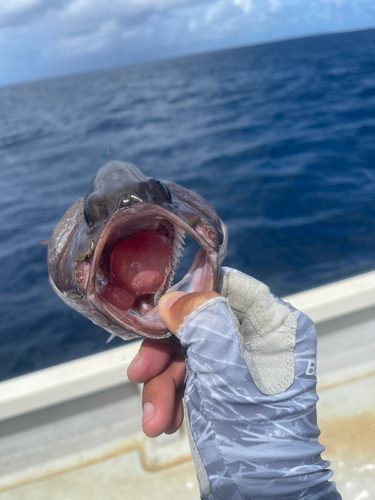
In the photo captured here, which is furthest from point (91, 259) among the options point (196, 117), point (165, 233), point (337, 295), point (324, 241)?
point (196, 117)

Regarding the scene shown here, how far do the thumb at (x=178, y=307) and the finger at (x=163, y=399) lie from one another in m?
0.52

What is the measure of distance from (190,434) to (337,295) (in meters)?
2.23

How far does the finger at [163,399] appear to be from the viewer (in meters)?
1.93

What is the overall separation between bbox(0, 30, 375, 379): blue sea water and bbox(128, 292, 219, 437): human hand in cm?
379

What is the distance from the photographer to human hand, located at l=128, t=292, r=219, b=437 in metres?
1.94

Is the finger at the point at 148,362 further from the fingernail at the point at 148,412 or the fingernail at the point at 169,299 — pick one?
the fingernail at the point at 169,299

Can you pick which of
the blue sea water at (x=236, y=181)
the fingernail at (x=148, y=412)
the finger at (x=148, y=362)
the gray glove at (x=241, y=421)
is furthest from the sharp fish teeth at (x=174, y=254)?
the blue sea water at (x=236, y=181)

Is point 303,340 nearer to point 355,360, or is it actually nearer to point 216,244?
point 216,244

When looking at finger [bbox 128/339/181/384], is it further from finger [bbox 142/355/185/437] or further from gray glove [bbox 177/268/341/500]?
gray glove [bbox 177/268/341/500]

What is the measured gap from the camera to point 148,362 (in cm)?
203

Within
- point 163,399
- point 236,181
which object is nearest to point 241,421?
point 163,399

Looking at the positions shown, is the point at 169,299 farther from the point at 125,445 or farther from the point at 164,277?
the point at 125,445

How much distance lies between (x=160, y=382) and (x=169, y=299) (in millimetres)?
626

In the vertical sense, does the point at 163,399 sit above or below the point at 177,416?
→ above
